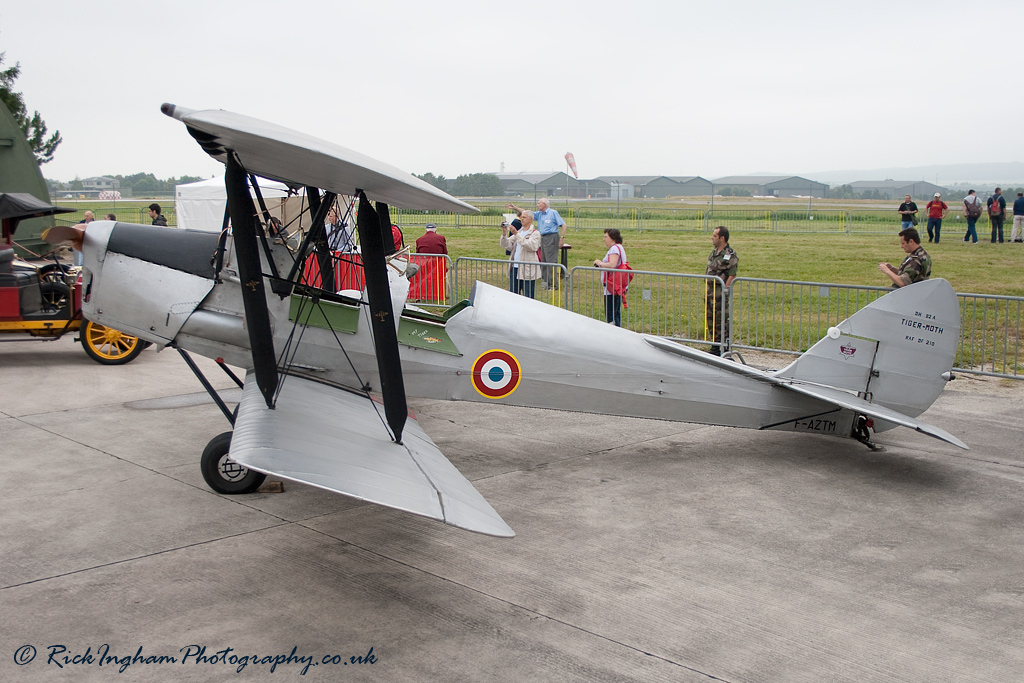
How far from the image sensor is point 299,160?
4480mm

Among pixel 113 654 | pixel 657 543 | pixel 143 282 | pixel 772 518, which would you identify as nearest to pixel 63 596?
pixel 113 654

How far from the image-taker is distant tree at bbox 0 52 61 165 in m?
23.5

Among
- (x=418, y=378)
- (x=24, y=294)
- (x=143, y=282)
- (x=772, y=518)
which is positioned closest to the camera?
(x=772, y=518)

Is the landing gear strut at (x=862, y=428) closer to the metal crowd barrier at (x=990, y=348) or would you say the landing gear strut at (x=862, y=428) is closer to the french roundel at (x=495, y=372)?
the french roundel at (x=495, y=372)

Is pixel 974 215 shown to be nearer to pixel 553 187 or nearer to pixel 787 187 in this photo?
pixel 553 187

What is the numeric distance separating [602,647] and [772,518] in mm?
2094

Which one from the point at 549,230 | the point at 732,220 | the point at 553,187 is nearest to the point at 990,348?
the point at 549,230

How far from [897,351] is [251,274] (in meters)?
4.76

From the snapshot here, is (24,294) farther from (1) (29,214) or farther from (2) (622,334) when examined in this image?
(2) (622,334)

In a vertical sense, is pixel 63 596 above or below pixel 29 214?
below

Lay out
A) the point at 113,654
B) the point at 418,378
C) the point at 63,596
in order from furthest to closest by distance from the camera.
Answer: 1. the point at 418,378
2. the point at 63,596
3. the point at 113,654

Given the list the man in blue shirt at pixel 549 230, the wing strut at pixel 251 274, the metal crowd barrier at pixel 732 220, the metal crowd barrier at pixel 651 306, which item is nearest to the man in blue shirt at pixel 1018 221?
the metal crowd barrier at pixel 732 220

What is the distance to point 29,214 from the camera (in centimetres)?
978

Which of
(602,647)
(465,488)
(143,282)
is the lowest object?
(602,647)
